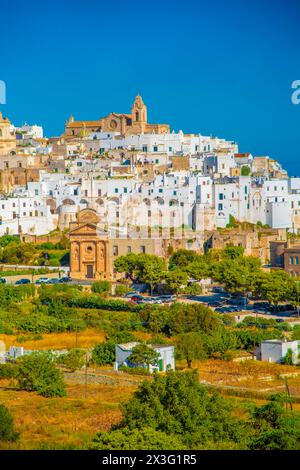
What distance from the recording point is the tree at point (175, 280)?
124 ft

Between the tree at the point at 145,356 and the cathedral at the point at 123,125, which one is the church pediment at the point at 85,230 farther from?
the cathedral at the point at 123,125

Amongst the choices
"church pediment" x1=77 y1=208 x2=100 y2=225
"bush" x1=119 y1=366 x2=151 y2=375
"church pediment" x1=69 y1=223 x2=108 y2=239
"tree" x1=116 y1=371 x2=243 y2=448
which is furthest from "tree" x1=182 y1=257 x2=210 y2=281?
"tree" x1=116 y1=371 x2=243 y2=448

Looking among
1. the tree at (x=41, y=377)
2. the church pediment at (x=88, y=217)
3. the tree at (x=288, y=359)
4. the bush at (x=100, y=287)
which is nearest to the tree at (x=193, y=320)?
the tree at (x=288, y=359)

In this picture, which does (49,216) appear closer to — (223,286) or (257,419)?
(223,286)

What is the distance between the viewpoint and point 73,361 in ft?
90.5

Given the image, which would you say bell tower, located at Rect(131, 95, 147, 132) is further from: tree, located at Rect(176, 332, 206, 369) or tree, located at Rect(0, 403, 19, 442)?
tree, located at Rect(0, 403, 19, 442)

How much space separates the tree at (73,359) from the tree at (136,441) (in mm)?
9268

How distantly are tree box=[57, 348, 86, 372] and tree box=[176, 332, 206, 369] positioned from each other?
2592 millimetres

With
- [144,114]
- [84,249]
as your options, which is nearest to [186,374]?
[84,249]

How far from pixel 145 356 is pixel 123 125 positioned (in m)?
37.0

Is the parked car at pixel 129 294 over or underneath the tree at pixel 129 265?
underneath

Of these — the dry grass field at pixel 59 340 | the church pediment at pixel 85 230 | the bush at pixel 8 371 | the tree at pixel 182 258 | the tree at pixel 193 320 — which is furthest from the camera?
the church pediment at pixel 85 230

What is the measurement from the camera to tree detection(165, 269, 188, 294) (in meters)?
37.7

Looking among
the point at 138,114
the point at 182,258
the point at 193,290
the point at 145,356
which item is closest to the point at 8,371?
the point at 145,356
